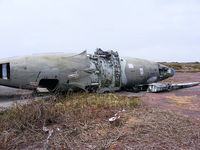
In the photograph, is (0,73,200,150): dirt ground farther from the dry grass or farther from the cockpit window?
the cockpit window

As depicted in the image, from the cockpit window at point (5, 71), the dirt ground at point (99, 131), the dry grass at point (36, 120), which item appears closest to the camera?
the dirt ground at point (99, 131)

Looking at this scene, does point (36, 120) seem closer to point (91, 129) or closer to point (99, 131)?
point (91, 129)

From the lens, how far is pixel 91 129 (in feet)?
14.9

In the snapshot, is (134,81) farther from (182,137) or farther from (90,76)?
(182,137)

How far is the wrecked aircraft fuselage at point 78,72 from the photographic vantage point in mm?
7719

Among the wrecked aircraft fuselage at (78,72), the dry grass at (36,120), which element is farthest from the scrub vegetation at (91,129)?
the wrecked aircraft fuselage at (78,72)

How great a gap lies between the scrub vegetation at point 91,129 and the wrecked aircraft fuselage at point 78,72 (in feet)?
8.14

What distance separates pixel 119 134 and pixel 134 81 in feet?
22.2

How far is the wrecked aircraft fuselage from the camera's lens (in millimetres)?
7719

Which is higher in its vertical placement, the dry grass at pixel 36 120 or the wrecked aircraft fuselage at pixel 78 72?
the wrecked aircraft fuselage at pixel 78 72

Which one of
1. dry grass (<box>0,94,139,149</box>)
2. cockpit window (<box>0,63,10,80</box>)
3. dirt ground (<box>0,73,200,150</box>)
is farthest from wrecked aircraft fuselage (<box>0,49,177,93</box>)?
dirt ground (<box>0,73,200,150</box>)

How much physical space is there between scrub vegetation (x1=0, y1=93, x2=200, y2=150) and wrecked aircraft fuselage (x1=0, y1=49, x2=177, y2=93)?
8.14ft

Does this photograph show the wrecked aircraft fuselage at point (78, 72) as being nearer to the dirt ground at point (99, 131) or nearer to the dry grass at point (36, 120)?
the dry grass at point (36, 120)

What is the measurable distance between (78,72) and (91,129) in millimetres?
4318
